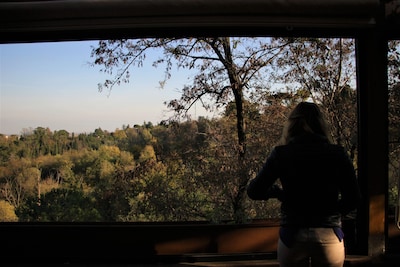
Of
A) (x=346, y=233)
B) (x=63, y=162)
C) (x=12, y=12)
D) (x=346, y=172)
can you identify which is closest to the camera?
(x=346, y=172)

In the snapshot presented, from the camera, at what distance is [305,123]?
137 cm

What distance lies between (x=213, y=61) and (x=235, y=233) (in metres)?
1.44

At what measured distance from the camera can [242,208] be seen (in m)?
2.81

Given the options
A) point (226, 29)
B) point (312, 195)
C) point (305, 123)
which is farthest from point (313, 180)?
point (226, 29)

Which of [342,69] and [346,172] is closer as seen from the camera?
[346,172]

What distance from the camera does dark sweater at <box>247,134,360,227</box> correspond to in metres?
1.29

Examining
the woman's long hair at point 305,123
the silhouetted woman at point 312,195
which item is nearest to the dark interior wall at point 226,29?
the woman's long hair at point 305,123

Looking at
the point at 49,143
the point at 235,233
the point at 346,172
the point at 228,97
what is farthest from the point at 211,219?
the point at 346,172

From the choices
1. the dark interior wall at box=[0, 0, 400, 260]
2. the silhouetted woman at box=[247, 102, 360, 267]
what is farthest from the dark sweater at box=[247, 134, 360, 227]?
the dark interior wall at box=[0, 0, 400, 260]

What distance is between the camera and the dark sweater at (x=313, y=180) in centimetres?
129

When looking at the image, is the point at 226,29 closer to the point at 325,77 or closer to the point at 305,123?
the point at 325,77

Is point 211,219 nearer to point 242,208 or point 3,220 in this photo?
point 242,208

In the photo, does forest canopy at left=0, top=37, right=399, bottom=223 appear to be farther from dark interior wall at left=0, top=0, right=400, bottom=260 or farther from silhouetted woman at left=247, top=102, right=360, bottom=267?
silhouetted woman at left=247, top=102, right=360, bottom=267

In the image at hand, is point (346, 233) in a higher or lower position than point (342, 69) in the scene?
lower
